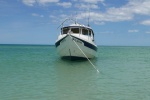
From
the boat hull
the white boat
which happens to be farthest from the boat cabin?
the boat hull

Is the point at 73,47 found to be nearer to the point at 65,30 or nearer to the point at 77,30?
the point at 77,30

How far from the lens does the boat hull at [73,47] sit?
26453 millimetres

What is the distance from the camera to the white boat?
26.5 metres

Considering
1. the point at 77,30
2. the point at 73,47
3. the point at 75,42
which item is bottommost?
the point at 73,47

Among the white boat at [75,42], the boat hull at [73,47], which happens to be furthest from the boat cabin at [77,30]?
the boat hull at [73,47]

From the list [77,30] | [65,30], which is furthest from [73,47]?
[65,30]

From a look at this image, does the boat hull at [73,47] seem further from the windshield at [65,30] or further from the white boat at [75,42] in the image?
the windshield at [65,30]

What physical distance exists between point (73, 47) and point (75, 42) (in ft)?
2.17

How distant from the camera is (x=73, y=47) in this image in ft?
88.2

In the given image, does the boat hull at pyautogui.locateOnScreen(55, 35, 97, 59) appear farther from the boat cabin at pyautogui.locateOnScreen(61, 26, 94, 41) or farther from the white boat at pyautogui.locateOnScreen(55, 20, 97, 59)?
the boat cabin at pyautogui.locateOnScreen(61, 26, 94, 41)

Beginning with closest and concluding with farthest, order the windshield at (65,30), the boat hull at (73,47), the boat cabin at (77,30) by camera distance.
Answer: the boat hull at (73,47) → the boat cabin at (77,30) → the windshield at (65,30)

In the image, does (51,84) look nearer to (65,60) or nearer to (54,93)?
(54,93)

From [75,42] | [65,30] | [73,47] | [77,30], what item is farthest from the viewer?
[65,30]

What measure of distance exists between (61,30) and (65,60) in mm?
3274
